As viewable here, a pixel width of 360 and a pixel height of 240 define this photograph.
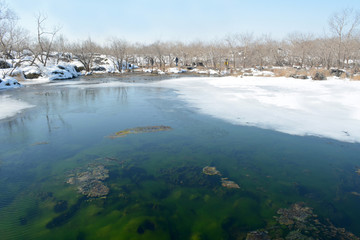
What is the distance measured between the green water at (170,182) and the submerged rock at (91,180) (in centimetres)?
11

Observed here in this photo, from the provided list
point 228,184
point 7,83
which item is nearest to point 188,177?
point 228,184

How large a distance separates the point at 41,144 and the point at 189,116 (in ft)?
14.6

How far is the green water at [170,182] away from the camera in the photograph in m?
2.88

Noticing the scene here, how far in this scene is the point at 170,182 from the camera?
3828mm

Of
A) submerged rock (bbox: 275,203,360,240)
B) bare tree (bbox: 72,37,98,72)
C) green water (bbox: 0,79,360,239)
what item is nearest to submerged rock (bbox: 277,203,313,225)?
submerged rock (bbox: 275,203,360,240)

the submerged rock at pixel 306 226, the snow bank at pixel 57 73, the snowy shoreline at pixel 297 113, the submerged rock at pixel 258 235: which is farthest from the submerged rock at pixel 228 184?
the snow bank at pixel 57 73

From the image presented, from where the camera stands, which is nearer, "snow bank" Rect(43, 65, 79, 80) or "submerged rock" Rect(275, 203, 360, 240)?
"submerged rock" Rect(275, 203, 360, 240)

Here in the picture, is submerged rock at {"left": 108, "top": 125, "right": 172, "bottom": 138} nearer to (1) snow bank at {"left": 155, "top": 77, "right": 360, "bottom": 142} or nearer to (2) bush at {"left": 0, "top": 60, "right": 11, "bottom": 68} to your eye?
(1) snow bank at {"left": 155, "top": 77, "right": 360, "bottom": 142}

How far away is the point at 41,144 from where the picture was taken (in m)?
5.46

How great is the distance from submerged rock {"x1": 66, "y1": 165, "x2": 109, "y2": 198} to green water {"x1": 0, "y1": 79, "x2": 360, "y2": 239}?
114mm

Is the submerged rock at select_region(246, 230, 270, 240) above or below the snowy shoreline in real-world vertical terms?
below

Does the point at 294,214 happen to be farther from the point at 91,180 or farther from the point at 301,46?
the point at 301,46

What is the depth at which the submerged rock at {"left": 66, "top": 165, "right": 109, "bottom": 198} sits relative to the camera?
11.6ft

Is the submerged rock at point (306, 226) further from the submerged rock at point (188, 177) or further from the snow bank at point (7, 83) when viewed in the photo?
the snow bank at point (7, 83)
